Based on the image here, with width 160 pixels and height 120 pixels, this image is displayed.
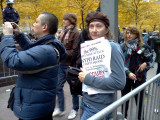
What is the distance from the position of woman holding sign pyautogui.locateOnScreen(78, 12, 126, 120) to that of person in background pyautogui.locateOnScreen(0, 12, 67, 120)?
1.32 feet

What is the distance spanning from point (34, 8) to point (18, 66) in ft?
46.9

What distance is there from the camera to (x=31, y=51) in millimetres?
1785

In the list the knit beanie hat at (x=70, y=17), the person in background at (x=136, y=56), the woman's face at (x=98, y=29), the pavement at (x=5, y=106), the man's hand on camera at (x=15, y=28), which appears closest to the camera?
the woman's face at (x=98, y=29)

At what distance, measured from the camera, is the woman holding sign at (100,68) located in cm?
169

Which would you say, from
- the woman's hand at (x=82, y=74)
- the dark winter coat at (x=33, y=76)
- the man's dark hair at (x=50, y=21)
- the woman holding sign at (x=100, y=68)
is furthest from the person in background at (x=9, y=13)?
the woman's hand at (x=82, y=74)

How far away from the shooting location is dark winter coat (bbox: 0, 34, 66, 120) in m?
1.74

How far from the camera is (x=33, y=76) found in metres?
1.89

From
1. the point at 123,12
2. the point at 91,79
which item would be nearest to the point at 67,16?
the point at 91,79

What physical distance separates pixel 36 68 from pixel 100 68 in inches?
26.8

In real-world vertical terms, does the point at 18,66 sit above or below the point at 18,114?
above

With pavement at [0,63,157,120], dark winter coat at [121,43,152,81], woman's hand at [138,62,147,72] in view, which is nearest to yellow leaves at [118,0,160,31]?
pavement at [0,63,157,120]

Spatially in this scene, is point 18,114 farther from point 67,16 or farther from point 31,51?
point 67,16

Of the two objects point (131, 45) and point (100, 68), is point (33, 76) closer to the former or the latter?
point (100, 68)

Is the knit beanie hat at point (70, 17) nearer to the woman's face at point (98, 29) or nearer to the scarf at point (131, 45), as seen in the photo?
the scarf at point (131, 45)
